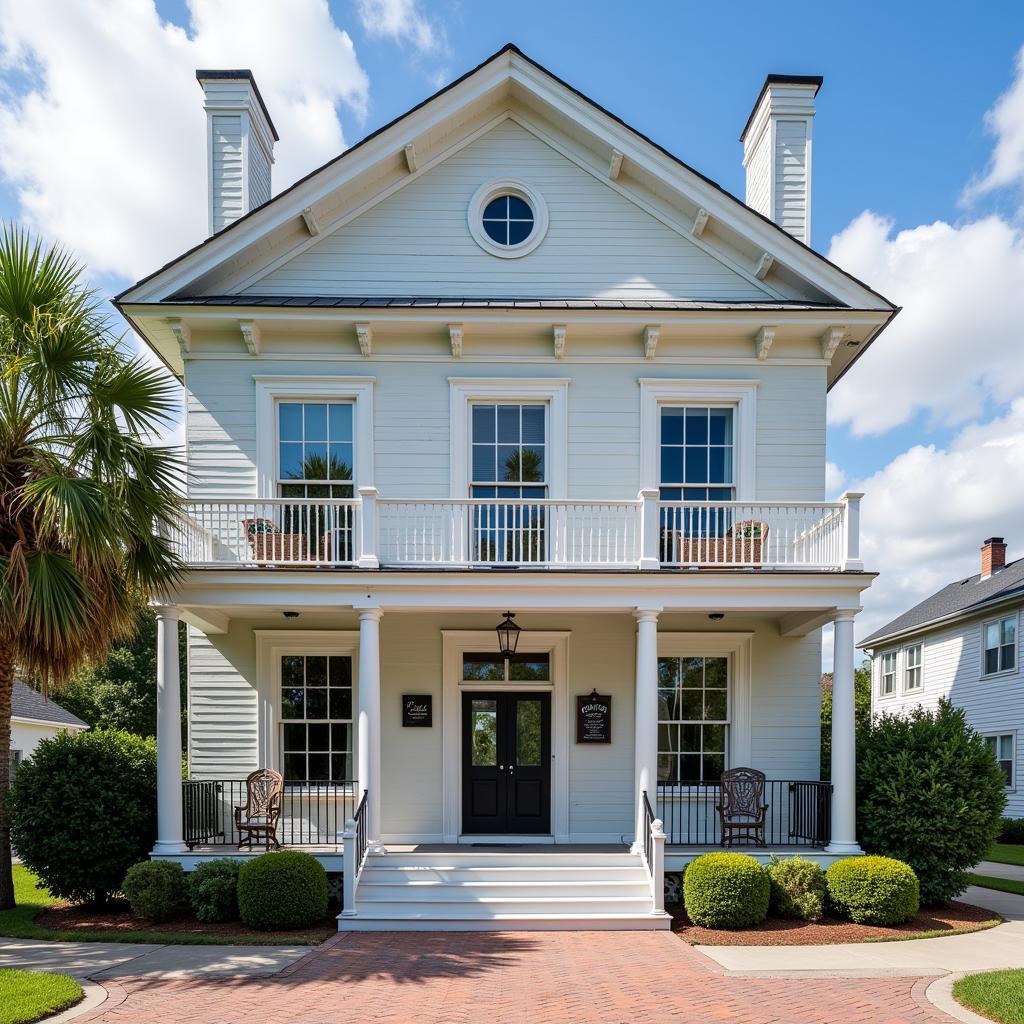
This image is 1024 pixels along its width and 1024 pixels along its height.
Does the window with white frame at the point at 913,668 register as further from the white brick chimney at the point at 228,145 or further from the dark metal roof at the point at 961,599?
the white brick chimney at the point at 228,145

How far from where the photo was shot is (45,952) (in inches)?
333

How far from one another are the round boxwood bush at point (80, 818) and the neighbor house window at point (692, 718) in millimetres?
7428

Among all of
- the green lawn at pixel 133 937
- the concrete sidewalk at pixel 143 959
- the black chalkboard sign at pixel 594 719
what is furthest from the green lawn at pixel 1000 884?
the concrete sidewalk at pixel 143 959

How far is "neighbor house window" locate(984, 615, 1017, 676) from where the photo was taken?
22.0 metres

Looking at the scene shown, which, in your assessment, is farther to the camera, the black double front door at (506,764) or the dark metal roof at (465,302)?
the black double front door at (506,764)

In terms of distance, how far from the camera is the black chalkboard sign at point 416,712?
1222cm

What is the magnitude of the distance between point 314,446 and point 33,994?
7.75m

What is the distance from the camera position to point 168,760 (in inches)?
408

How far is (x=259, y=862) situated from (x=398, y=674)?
356cm

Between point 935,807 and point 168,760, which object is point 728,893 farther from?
point 168,760

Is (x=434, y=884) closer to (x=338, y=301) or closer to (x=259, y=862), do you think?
(x=259, y=862)

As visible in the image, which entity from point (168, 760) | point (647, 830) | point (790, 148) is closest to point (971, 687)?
point (790, 148)

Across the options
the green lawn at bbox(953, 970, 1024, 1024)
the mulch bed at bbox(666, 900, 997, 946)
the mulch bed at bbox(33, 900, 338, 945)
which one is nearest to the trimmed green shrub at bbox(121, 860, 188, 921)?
the mulch bed at bbox(33, 900, 338, 945)

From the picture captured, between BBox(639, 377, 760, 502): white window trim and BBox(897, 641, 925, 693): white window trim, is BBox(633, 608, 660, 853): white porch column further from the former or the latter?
BBox(897, 641, 925, 693): white window trim
